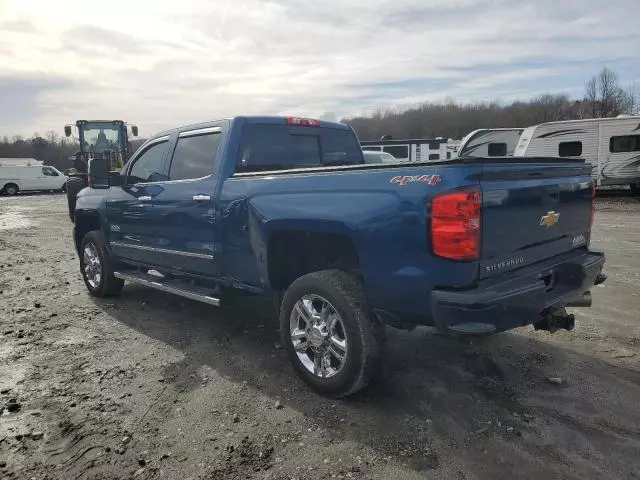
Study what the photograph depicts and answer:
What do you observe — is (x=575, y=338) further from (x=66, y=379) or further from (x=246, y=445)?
(x=66, y=379)

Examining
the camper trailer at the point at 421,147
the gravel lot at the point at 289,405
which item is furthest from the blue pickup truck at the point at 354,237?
the camper trailer at the point at 421,147

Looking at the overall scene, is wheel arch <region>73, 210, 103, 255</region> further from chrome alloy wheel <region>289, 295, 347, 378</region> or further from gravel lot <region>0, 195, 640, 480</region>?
chrome alloy wheel <region>289, 295, 347, 378</region>

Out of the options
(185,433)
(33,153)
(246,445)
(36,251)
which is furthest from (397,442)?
(33,153)

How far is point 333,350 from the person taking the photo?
11.6ft

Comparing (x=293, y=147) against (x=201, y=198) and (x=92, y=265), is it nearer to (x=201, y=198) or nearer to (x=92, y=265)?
(x=201, y=198)

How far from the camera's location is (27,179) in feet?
110

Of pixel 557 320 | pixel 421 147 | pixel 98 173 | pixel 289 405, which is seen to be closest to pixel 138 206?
pixel 98 173

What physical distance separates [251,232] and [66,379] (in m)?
1.82

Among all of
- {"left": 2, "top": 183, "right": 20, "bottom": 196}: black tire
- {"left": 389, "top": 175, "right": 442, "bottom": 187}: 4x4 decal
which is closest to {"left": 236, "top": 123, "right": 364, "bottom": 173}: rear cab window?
{"left": 389, "top": 175, "right": 442, "bottom": 187}: 4x4 decal

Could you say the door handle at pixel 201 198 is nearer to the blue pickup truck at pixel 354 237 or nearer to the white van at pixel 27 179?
the blue pickup truck at pixel 354 237

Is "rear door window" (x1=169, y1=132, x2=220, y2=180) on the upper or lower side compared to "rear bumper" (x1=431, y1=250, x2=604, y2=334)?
upper

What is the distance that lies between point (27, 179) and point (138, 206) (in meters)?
33.2

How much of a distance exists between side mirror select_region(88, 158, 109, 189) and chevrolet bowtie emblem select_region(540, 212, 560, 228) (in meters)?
4.45

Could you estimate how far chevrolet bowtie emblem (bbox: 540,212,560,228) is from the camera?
3.38 meters
